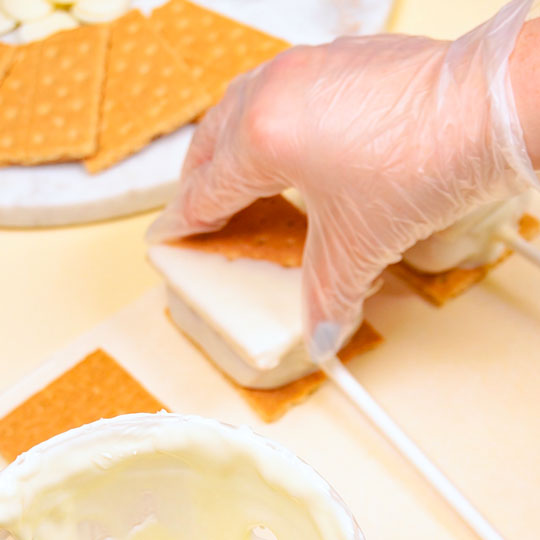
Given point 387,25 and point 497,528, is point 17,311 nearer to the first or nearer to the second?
point 497,528

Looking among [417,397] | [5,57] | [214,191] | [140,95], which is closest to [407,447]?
[417,397]

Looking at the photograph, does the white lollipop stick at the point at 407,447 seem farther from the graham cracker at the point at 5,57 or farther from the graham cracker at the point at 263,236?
the graham cracker at the point at 5,57

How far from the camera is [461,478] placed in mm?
945

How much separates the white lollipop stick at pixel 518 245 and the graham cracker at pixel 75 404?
536mm

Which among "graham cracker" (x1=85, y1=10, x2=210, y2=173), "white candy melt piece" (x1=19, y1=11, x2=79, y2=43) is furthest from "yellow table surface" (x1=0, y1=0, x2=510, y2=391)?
"white candy melt piece" (x1=19, y1=11, x2=79, y2=43)

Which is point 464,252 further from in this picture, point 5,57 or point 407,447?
point 5,57

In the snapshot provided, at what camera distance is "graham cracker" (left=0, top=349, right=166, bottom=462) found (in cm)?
98

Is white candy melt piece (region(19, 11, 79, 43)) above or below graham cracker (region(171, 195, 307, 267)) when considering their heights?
below

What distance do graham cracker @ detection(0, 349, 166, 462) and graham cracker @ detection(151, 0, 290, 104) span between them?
566mm

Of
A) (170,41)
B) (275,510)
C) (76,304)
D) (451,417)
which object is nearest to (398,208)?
(451,417)

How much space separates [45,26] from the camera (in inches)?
61.0

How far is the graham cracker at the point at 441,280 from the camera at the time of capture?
Answer: 1.13 metres

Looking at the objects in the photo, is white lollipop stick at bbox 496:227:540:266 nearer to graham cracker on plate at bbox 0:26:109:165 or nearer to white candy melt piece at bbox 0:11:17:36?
graham cracker on plate at bbox 0:26:109:165

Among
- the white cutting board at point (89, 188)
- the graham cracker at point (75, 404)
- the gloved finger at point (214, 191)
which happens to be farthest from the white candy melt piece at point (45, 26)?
the graham cracker at point (75, 404)
